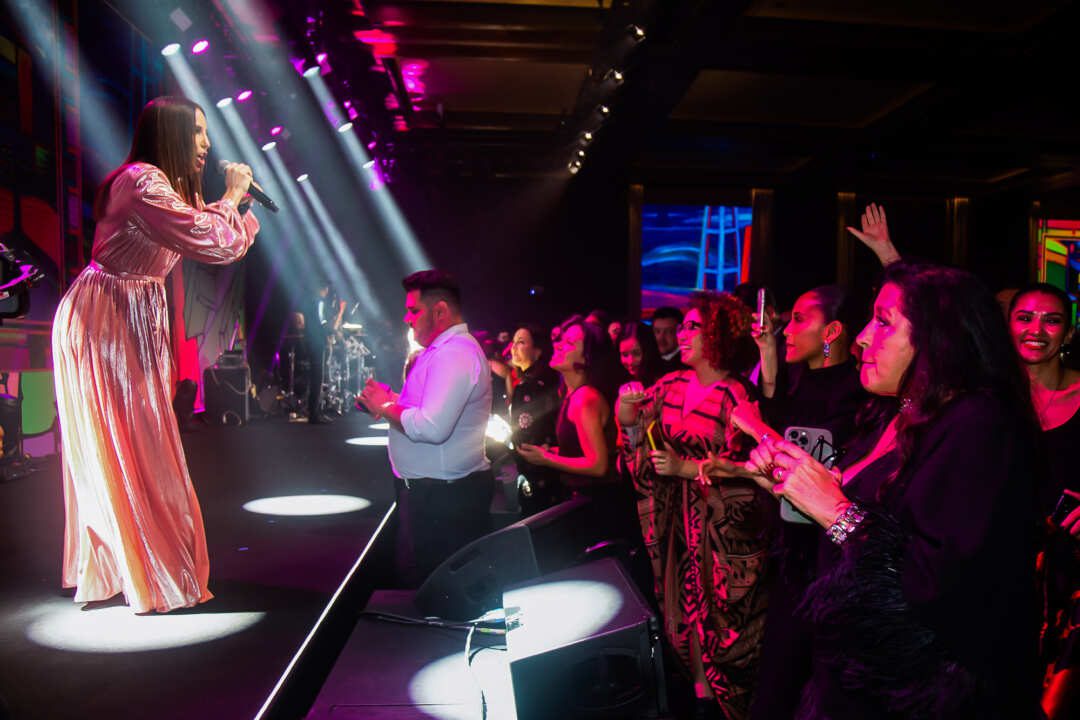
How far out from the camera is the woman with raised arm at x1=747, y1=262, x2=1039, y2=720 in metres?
1.18

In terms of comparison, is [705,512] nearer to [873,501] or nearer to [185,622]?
[873,501]

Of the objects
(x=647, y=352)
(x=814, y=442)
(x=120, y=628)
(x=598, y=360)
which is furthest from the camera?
(x=647, y=352)

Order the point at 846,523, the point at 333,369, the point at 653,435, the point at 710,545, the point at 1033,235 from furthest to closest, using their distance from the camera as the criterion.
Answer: the point at 1033,235
the point at 333,369
the point at 653,435
the point at 710,545
the point at 846,523

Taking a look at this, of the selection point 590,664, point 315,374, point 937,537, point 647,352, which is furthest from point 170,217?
point 315,374

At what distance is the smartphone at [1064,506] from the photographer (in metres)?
2.18

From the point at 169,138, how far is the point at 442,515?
4.95 feet

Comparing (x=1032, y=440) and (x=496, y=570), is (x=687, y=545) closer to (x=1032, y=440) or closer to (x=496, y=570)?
(x=496, y=570)

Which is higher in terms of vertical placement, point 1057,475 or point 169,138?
point 169,138

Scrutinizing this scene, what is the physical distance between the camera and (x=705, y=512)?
9.19ft

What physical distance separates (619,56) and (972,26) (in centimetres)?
336

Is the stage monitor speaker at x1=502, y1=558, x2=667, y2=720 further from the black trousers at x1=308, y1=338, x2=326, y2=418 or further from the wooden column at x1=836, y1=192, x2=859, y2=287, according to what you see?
the wooden column at x1=836, y1=192, x2=859, y2=287

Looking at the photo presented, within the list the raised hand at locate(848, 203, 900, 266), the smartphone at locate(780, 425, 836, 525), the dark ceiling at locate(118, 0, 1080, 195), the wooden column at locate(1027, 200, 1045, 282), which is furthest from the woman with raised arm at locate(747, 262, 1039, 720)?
the wooden column at locate(1027, 200, 1045, 282)

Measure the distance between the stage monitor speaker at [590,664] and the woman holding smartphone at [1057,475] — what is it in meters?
1.04

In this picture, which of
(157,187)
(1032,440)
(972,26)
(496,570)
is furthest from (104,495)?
(972,26)
